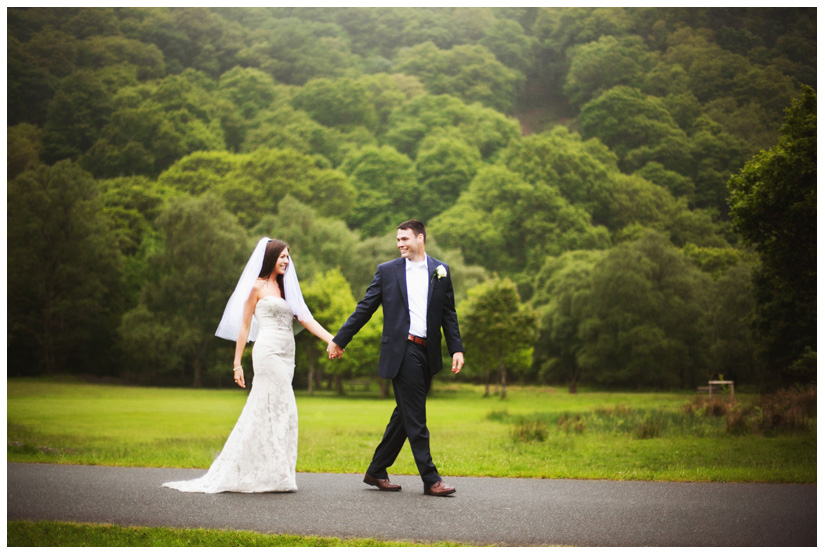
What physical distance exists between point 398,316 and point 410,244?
713mm

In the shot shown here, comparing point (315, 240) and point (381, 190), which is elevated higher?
point (381, 190)

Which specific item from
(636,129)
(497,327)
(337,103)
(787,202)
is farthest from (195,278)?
(787,202)

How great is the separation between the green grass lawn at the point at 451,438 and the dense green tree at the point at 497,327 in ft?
15.6

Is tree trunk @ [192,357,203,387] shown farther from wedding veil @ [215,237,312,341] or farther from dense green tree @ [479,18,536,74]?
dense green tree @ [479,18,536,74]

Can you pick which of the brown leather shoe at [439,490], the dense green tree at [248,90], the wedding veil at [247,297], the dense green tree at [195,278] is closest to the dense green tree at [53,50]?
the dense green tree at [248,90]

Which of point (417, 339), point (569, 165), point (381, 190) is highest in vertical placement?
point (569, 165)

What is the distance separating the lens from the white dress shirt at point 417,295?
6801 mm

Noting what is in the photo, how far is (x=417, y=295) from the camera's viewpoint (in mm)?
6848

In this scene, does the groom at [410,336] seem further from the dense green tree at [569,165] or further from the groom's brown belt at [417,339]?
the dense green tree at [569,165]

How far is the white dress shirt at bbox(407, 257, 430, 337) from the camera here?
680cm

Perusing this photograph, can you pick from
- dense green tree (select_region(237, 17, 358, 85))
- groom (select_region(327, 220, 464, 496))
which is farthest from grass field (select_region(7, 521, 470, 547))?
dense green tree (select_region(237, 17, 358, 85))

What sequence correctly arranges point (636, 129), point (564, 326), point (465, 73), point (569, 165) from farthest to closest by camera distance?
point (465, 73) → point (569, 165) → point (636, 129) → point (564, 326)

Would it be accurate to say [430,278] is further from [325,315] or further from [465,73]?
[465,73]
